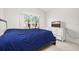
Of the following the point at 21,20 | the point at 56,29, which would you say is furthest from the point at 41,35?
the point at 21,20

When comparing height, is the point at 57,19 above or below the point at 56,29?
above

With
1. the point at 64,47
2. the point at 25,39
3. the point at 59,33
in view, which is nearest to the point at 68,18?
the point at 59,33

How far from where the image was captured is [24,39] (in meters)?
1.79

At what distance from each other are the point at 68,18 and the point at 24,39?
793mm

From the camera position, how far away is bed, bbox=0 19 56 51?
1725mm

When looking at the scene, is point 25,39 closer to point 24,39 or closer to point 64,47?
point 24,39

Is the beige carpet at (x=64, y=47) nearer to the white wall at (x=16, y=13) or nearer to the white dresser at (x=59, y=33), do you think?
the white dresser at (x=59, y=33)

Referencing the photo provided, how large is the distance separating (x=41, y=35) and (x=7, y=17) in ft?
2.05

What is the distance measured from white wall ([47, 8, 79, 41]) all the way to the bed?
0.22 metres

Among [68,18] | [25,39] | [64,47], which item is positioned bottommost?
[64,47]

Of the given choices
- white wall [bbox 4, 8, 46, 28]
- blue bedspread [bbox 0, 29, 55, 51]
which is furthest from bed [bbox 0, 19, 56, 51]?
white wall [bbox 4, 8, 46, 28]

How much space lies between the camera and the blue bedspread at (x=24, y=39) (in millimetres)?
1723
